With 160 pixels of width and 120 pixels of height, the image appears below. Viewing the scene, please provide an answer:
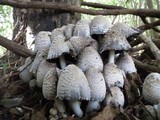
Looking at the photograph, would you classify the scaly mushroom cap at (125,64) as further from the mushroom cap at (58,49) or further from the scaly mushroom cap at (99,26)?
the mushroom cap at (58,49)

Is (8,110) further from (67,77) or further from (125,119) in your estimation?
(125,119)

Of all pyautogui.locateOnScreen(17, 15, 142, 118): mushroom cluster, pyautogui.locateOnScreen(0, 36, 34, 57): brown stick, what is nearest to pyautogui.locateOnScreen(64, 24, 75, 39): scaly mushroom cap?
pyautogui.locateOnScreen(17, 15, 142, 118): mushroom cluster

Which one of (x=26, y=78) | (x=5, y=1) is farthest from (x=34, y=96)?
(x=5, y=1)

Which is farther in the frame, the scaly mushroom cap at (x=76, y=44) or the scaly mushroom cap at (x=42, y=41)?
the scaly mushroom cap at (x=42, y=41)

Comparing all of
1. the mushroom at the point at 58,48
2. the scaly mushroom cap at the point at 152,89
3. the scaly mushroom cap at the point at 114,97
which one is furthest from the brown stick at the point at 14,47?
the scaly mushroom cap at the point at 152,89

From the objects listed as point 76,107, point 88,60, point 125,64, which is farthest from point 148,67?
point 76,107

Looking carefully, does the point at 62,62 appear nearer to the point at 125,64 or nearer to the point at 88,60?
the point at 88,60

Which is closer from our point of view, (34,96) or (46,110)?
(46,110)
